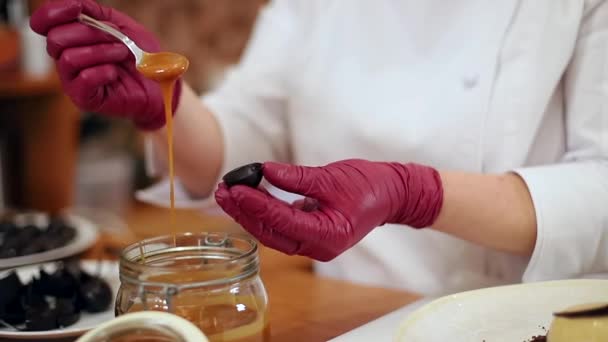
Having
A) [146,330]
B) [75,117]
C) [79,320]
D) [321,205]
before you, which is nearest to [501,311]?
[321,205]

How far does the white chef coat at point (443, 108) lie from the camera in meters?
0.78

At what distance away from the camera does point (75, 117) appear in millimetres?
2023

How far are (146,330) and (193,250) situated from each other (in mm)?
163

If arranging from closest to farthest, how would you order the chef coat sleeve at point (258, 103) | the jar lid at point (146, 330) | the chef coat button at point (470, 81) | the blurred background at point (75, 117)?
the jar lid at point (146, 330)
the chef coat button at point (470, 81)
the chef coat sleeve at point (258, 103)
the blurred background at point (75, 117)

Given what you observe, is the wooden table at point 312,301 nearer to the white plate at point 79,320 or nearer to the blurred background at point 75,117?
the white plate at point 79,320

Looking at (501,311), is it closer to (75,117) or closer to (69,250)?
(69,250)

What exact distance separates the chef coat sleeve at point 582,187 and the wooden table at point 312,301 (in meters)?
0.18

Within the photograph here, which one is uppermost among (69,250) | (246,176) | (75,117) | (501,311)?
(246,176)

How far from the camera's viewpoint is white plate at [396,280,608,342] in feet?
1.95

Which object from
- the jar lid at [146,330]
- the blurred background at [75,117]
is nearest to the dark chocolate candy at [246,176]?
the jar lid at [146,330]

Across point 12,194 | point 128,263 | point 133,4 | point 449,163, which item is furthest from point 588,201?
point 133,4

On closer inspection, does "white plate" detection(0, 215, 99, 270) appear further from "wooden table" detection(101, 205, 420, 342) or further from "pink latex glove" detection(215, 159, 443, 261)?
"pink latex glove" detection(215, 159, 443, 261)

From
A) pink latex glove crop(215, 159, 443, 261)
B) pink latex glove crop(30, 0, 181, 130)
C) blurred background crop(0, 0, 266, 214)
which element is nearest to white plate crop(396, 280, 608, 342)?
pink latex glove crop(215, 159, 443, 261)

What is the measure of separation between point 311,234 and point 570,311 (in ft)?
0.70
